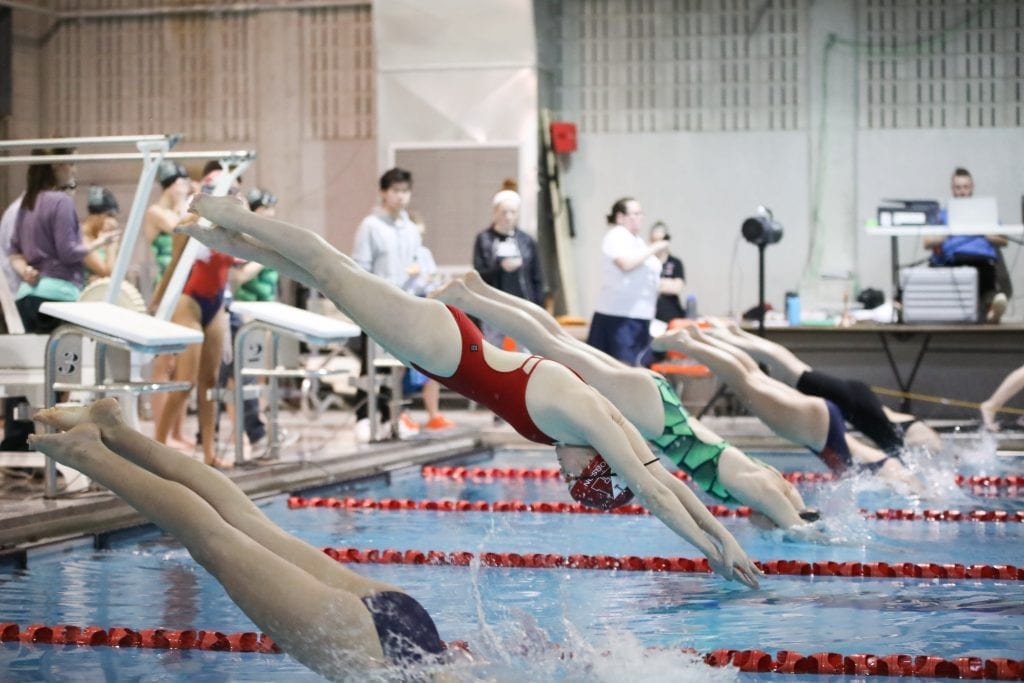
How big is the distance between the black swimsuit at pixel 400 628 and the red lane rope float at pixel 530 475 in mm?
5003

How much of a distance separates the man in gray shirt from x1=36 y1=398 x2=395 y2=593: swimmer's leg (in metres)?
5.63

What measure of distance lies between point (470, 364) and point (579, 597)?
1.15 meters

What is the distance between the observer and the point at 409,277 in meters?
9.34

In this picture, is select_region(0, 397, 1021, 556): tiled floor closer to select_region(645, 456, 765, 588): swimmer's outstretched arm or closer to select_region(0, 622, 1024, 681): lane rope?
select_region(0, 622, 1024, 681): lane rope

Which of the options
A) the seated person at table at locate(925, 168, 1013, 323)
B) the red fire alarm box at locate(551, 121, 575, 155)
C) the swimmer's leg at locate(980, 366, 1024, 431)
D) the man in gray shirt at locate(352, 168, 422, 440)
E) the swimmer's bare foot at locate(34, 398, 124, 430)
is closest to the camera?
the swimmer's bare foot at locate(34, 398, 124, 430)

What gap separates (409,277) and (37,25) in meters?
7.43

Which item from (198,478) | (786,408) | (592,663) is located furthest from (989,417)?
(198,478)

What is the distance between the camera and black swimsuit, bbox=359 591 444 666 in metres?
3.08

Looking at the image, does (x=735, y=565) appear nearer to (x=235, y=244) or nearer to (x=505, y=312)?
(x=505, y=312)

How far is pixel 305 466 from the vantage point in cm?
769

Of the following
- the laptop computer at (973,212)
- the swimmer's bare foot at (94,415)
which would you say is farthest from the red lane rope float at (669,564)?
the laptop computer at (973,212)

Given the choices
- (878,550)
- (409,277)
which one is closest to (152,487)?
(878,550)

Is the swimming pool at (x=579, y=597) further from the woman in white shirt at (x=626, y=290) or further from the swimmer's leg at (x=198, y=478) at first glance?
the woman in white shirt at (x=626, y=290)

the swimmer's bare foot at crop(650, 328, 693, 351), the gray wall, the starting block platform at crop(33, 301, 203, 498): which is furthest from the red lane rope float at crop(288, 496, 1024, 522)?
the gray wall
